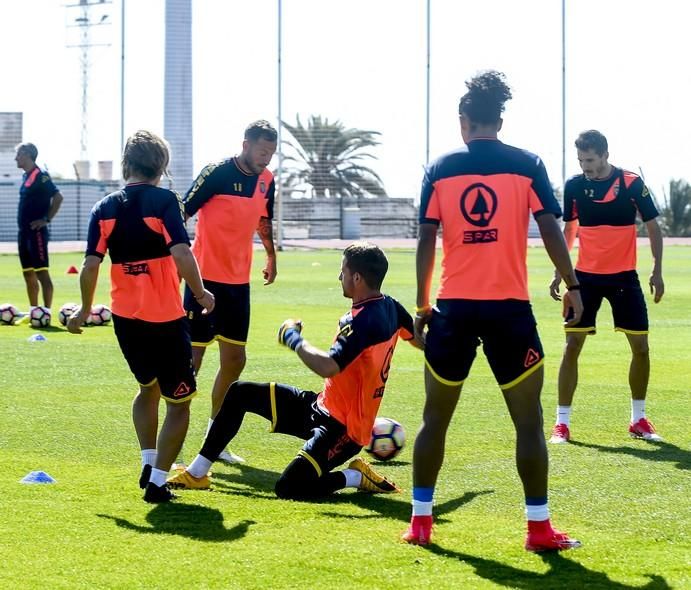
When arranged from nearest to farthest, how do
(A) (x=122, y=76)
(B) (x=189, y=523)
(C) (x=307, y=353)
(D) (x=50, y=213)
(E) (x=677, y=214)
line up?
1. (C) (x=307, y=353)
2. (B) (x=189, y=523)
3. (D) (x=50, y=213)
4. (A) (x=122, y=76)
5. (E) (x=677, y=214)

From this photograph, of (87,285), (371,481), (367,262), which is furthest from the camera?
(371,481)

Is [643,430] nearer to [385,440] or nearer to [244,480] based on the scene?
[385,440]

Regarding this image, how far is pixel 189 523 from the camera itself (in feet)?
21.3

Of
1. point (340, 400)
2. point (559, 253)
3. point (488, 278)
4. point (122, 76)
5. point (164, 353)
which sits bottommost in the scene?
point (340, 400)

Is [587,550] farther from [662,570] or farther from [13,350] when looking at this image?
[13,350]

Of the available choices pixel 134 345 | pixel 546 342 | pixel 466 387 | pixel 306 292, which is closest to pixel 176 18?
pixel 306 292

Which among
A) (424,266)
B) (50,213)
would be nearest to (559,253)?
(424,266)

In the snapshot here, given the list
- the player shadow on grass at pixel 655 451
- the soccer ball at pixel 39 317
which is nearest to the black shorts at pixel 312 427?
the player shadow on grass at pixel 655 451

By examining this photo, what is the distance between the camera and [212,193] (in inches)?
340

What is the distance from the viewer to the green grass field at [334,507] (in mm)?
5535

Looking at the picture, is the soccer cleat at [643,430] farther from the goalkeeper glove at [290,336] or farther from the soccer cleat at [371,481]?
the goalkeeper glove at [290,336]

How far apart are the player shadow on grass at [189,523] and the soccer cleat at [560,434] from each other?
3.07 meters

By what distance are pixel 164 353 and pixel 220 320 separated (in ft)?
5.02

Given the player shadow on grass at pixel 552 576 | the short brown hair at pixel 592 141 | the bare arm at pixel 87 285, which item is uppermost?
the short brown hair at pixel 592 141
